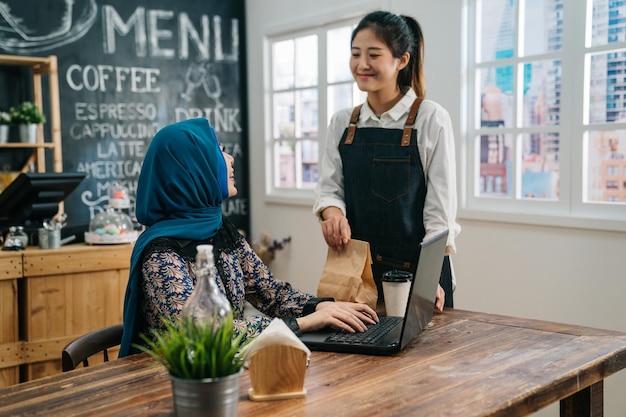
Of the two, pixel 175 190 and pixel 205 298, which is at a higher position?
pixel 175 190

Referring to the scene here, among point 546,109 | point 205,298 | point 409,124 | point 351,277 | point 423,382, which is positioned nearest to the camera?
point 205,298

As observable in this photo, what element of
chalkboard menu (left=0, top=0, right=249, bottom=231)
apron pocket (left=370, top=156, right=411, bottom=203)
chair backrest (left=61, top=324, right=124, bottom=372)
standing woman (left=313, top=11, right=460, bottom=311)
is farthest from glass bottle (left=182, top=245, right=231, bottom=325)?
chalkboard menu (left=0, top=0, right=249, bottom=231)

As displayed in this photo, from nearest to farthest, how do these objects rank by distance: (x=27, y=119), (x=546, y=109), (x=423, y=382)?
(x=423, y=382), (x=546, y=109), (x=27, y=119)

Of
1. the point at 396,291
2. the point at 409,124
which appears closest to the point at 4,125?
the point at 409,124

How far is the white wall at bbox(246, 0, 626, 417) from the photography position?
3.32m

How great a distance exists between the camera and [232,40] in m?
5.42

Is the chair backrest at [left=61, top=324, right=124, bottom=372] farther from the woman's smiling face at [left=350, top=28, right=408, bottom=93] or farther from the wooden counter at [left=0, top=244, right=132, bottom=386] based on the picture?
the wooden counter at [left=0, top=244, right=132, bottom=386]

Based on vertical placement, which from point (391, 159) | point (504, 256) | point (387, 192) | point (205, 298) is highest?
point (391, 159)

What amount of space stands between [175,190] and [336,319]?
521 millimetres

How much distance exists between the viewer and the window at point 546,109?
10.9ft

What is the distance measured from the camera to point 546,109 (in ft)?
11.7

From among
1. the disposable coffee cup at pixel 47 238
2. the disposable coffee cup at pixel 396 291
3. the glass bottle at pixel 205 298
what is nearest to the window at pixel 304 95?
the disposable coffee cup at pixel 47 238

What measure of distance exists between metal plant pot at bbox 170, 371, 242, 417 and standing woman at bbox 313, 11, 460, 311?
1.19 meters

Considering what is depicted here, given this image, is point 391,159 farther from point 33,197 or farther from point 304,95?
point 304,95
